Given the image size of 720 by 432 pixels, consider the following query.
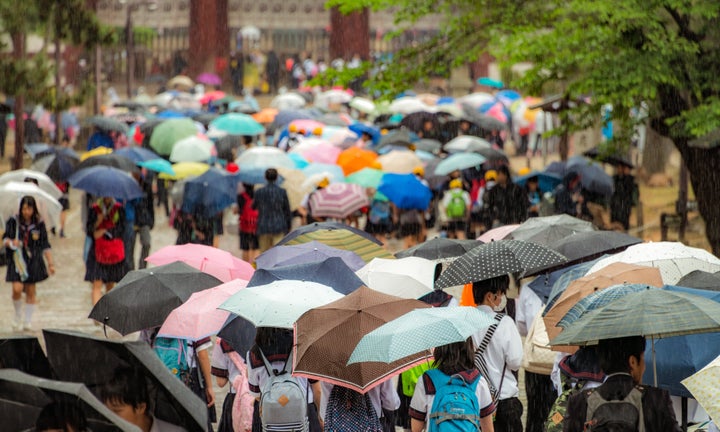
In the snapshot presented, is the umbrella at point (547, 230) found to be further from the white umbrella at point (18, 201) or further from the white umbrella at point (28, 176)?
the white umbrella at point (28, 176)

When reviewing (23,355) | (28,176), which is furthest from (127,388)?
(28,176)

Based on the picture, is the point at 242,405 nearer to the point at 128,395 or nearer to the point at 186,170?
the point at 128,395

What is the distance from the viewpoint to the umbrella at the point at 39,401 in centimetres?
425

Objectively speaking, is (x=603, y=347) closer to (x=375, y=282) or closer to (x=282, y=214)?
(x=375, y=282)

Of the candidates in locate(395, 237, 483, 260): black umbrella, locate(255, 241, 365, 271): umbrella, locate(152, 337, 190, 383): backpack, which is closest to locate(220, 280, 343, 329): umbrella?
locate(152, 337, 190, 383): backpack

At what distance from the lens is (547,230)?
11039mm

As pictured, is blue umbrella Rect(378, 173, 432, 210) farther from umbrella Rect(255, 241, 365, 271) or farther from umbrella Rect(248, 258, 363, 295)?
umbrella Rect(248, 258, 363, 295)

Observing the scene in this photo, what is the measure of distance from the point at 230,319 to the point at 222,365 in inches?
17.2

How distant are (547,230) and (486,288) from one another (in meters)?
3.39

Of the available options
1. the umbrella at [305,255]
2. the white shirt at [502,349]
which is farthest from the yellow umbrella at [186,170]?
the white shirt at [502,349]

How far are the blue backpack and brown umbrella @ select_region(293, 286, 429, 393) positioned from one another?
1.23 feet

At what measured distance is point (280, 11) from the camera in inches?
2221

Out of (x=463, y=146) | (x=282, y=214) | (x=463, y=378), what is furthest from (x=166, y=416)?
(x=463, y=146)

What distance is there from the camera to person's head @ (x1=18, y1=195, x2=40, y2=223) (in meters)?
13.8
